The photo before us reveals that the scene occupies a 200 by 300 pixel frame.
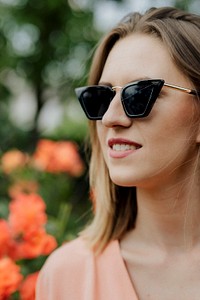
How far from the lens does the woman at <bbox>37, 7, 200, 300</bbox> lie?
2.10 metres


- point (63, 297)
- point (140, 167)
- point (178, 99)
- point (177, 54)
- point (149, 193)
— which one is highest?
point (177, 54)

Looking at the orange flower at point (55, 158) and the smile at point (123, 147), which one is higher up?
the smile at point (123, 147)

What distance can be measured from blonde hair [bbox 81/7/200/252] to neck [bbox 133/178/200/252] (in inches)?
8.3

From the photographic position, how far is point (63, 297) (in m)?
2.23

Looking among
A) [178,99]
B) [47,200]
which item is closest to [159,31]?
[178,99]

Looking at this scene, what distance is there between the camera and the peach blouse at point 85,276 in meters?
2.17

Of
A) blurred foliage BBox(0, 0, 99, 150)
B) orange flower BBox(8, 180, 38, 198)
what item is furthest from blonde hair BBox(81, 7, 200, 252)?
blurred foliage BBox(0, 0, 99, 150)

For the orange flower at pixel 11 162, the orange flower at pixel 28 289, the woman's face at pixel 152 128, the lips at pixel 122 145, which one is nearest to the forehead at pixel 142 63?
the woman's face at pixel 152 128

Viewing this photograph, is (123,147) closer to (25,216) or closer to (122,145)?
(122,145)

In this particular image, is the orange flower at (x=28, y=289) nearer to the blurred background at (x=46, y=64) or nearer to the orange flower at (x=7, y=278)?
the orange flower at (x=7, y=278)

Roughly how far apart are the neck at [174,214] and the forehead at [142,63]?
1.38ft

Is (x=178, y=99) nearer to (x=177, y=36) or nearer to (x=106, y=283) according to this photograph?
(x=177, y=36)

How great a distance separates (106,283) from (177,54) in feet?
→ 2.86

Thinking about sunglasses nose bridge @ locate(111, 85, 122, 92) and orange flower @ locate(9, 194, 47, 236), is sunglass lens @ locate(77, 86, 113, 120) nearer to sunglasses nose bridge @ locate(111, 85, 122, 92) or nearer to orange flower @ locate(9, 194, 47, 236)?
sunglasses nose bridge @ locate(111, 85, 122, 92)
